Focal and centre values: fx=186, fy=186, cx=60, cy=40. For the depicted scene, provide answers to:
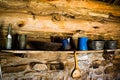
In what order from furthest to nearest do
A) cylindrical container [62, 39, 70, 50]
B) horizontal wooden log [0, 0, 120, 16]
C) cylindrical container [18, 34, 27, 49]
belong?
cylindrical container [62, 39, 70, 50]
horizontal wooden log [0, 0, 120, 16]
cylindrical container [18, 34, 27, 49]

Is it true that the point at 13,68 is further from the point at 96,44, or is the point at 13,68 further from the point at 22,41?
the point at 96,44

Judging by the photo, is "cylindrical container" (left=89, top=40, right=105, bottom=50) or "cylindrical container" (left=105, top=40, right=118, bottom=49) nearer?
"cylindrical container" (left=89, top=40, right=105, bottom=50)

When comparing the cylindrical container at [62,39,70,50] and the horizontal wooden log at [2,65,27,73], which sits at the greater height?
the cylindrical container at [62,39,70,50]

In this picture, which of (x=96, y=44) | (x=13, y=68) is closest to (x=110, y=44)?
(x=96, y=44)

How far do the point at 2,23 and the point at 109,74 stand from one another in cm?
190

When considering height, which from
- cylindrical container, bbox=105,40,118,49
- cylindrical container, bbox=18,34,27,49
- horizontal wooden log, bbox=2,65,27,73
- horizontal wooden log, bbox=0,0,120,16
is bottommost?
horizontal wooden log, bbox=2,65,27,73

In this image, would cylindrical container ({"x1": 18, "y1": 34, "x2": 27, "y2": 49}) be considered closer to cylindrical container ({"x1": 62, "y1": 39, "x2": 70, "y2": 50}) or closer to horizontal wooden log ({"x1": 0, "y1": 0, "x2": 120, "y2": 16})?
horizontal wooden log ({"x1": 0, "y1": 0, "x2": 120, "y2": 16})

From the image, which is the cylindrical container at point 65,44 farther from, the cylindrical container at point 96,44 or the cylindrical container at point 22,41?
the cylindrical container at point 22,41

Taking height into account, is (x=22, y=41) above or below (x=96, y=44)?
above

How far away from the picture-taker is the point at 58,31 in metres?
2.66

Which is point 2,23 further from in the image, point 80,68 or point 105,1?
point 105,1

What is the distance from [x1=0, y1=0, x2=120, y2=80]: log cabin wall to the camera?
2.35m

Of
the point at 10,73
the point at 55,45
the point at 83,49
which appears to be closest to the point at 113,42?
the point at 83,49

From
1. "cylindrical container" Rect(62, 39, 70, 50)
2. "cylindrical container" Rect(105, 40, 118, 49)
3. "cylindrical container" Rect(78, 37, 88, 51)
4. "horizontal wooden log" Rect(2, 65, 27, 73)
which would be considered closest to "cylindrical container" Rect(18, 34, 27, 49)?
"horizontal wooden log" Rect(2, 65, 27, 73)
